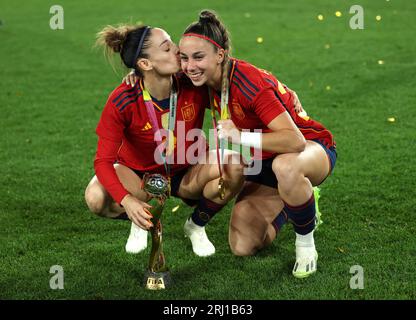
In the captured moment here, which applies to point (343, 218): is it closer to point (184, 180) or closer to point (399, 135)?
point (184, 180)

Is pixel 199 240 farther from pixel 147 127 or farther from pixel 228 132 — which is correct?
pixel 228 132

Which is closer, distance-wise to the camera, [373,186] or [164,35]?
[164,35]

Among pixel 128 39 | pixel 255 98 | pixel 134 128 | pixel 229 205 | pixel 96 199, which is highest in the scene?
pixel 128 39

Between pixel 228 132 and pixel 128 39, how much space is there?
0.79 metres

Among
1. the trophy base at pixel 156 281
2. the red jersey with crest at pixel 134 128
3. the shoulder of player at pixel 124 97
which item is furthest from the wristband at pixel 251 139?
the trophy base at pixel 156 281

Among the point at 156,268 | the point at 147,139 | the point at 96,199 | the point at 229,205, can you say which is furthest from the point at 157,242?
the point at 229,205

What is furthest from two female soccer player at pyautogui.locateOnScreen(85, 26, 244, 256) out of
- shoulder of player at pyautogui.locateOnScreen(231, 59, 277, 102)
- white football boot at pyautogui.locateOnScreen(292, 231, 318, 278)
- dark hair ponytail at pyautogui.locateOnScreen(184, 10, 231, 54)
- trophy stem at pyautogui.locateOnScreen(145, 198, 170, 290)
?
white football boot at pyautogui.locateOnScreen(292, 231, 318, 278)

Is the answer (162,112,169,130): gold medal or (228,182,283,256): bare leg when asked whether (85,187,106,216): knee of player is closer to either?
(162,112,169,130): gold medal

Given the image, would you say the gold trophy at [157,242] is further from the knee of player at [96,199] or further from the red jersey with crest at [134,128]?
the knee of player at [96,199]

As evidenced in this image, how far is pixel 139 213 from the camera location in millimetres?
3570

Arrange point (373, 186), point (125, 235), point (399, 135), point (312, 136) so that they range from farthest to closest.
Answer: point (399, 135)
point (373, 186)
point (125, 235)
point (312, 136)

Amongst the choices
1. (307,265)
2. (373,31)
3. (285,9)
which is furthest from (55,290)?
(285,9)

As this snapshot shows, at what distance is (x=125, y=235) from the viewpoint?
14.8 ft
